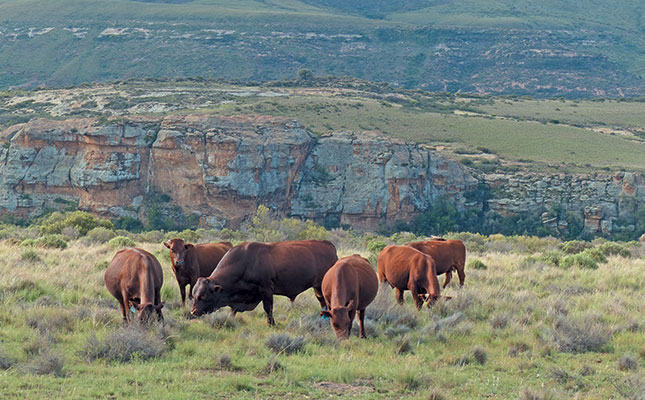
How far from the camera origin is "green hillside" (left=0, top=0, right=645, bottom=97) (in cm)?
14000

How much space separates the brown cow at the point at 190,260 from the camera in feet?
46.7

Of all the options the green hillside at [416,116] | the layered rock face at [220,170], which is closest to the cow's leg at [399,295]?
the layered rock face at [220,170]

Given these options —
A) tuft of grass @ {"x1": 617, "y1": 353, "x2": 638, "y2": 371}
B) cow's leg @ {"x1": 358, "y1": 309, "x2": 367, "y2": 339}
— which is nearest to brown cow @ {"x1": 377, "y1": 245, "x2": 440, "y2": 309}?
cow's leg @ {"x1": 358, "y1": 309, "x2": 367, "y2": 339}

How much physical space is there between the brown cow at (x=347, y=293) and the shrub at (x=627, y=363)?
152 inches

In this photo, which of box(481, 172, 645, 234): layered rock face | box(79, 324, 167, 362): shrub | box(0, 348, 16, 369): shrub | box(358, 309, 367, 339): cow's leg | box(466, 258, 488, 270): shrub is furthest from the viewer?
box(481, 172, 645, 234): layered rock face

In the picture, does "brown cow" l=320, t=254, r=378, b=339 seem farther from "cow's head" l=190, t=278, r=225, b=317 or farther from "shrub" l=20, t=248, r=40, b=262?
"shrub" l=20, t=248, r=40, b=262

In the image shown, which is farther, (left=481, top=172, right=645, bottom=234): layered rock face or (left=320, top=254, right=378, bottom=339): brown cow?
(left=481, top=172, right=645, bottom=234): layered rock face

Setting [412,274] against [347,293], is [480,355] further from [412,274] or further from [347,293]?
[412,274]

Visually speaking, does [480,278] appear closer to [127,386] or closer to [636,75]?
[127,386]

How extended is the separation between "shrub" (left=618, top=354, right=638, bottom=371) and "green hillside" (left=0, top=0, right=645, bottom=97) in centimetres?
12763

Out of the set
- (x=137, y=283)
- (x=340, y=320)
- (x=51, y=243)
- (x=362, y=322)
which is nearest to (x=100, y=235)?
(x=51, y=243)

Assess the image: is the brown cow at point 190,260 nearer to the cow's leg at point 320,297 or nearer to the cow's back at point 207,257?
the cow's back at point 207,257

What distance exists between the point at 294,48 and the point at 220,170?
306 ft

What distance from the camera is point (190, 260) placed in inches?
585
